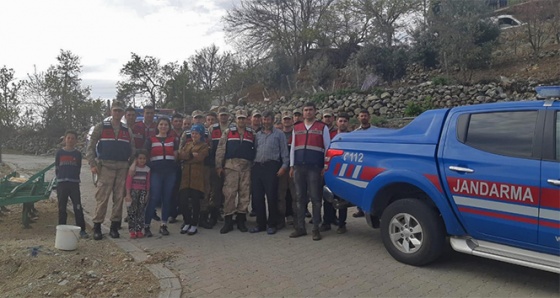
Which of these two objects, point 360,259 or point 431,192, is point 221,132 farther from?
point 431,192

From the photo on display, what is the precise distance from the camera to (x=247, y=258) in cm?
563

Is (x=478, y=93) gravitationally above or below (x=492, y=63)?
below

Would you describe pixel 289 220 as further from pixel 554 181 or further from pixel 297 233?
pixel 554 181

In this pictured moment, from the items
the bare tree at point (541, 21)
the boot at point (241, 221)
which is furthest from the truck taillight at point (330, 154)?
the bare tree at point (541, 21)

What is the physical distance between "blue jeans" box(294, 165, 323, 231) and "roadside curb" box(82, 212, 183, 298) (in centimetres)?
214

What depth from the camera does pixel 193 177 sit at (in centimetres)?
691

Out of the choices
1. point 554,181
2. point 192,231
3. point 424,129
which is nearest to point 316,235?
point 192,231

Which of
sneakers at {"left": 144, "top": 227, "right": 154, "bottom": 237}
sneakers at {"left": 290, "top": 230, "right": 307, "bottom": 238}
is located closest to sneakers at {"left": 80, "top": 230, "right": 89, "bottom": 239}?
sneakers at {"left": 144, "top": 227, "right": 154, "bottom": 237}

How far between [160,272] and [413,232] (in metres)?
2.92

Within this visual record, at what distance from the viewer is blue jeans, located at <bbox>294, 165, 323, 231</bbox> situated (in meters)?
6.44

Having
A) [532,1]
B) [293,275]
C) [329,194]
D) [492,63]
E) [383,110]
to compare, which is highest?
[532,1]

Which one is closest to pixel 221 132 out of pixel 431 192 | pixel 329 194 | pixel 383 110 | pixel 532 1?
pixel 329 194

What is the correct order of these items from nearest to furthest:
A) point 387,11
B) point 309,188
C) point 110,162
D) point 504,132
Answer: point 504,132, point 309,188, point 110,162, point 387,11

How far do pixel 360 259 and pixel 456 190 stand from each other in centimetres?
151
